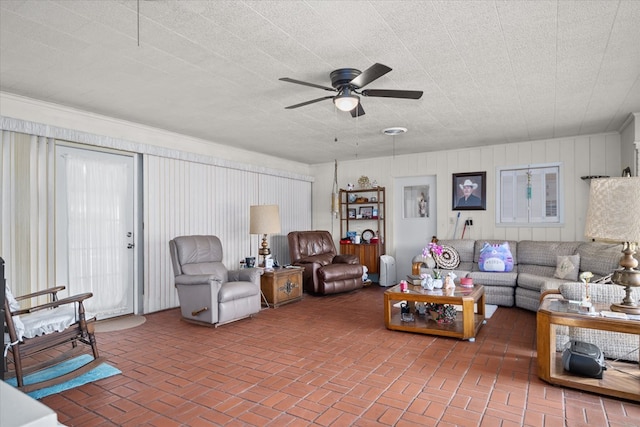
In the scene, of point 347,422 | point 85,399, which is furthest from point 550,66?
point 85,399

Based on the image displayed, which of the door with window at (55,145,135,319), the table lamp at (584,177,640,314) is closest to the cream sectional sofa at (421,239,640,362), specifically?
the table lamp at (584,177,640,314)

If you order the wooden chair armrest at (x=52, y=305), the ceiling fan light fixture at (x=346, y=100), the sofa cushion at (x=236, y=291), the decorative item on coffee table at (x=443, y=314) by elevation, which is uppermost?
the ceiling fan light fixture at (x=346, y=100)

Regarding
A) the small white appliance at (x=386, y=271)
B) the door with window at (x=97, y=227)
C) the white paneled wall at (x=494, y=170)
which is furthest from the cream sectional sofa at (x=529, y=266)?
the door with window at (x=97, y=227)

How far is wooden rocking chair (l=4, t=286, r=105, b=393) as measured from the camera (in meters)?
2.50

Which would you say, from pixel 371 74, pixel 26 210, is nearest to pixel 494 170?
pixel 371 74

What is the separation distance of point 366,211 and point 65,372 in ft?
17.5

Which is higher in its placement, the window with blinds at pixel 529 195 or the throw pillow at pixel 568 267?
the window with blinds at pixel 529 195

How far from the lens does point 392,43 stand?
2.56 m

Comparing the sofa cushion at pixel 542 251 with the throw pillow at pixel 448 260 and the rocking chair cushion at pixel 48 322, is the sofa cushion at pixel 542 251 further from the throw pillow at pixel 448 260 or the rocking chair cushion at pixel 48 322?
the rocking chair cushion at pixel 48 322

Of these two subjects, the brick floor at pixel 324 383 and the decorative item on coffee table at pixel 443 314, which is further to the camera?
the decorative item on coffee table at pixel 443 314

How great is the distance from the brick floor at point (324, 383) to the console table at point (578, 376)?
0.07 meters

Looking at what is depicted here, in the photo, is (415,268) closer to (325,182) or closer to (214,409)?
(325,182)

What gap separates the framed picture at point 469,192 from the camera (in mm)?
6070

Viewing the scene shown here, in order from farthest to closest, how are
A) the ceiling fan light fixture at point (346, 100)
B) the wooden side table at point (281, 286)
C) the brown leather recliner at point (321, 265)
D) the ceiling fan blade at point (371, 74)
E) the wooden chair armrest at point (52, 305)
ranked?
the brown leather recliner at point (321, 265) → the wooden side table at point (281, 286) → the ceiling fan light fixture at point (346, 100) → the wooden chair armrest at point (52, 305) → the ceiling fan blade at point (371, 74)
